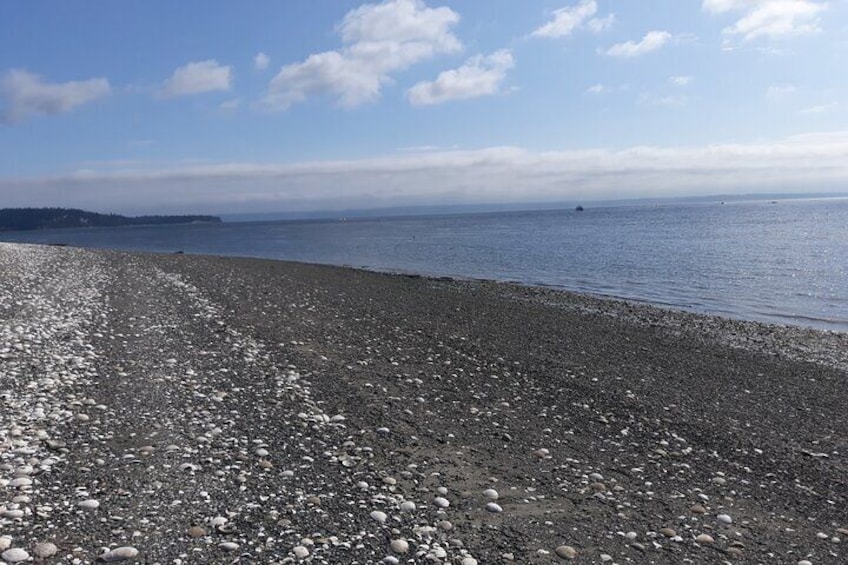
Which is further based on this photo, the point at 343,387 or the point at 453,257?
the point at 453,257

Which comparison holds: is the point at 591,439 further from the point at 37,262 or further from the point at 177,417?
the point at 37,262

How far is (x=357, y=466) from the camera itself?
779 cm

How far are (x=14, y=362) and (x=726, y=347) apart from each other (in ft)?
64.1

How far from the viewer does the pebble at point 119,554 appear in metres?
5.25

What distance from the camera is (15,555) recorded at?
5.10 metres

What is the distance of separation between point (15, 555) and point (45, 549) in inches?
8.8

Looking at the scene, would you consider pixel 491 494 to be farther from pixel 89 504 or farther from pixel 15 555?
pixel 15 555

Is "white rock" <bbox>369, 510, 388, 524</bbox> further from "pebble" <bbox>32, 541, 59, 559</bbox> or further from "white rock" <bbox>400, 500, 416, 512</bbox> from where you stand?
"pebble" <bbox>32, 541, 59, 559</bbox>

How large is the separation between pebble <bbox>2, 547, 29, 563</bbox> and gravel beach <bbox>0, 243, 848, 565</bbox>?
0.08 feet

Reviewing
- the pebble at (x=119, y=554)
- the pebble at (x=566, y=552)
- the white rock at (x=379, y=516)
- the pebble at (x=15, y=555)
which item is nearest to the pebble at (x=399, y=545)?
the white rock at (x=379, y=516)

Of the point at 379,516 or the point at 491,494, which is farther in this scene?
the point at 491,494

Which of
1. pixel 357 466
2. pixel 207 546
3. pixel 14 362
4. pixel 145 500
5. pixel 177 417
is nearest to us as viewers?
pixel 207 546

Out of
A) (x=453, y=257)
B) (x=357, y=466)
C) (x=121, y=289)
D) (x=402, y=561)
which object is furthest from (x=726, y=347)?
(x=453, y=257)

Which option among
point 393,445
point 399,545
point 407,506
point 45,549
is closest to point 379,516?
point 407,506
